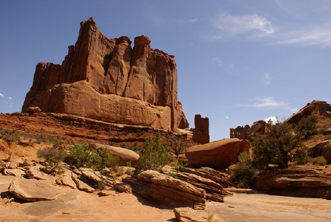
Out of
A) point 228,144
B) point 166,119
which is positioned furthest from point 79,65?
point 228,144

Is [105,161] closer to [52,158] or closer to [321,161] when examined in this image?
[52,158]

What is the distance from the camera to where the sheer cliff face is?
126 ft

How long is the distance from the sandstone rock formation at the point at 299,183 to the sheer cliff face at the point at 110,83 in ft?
108

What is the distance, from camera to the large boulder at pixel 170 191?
8.66 metres

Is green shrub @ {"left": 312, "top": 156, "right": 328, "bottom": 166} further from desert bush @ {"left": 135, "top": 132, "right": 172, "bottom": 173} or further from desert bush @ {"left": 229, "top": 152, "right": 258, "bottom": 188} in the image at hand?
desert bush @ {"left": 135, "top": 132, "right": 172, "bottom": 173}

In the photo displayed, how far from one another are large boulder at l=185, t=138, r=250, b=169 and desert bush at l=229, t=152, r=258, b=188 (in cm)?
335

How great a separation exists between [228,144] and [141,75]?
32487mm

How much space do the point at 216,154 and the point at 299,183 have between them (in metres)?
9.14

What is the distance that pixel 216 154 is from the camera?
21250 mm

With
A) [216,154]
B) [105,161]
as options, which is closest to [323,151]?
[216,154]

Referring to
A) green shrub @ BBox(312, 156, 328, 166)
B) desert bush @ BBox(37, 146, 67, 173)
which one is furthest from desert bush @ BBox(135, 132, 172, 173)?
green shrub @ BBox(312, 156, 328, 166)

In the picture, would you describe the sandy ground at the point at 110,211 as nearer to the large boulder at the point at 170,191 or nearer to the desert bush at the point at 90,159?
the large boulder at the point at 170,191

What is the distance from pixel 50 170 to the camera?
37.0ft

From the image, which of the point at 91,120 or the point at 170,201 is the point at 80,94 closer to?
the point at 91,120
